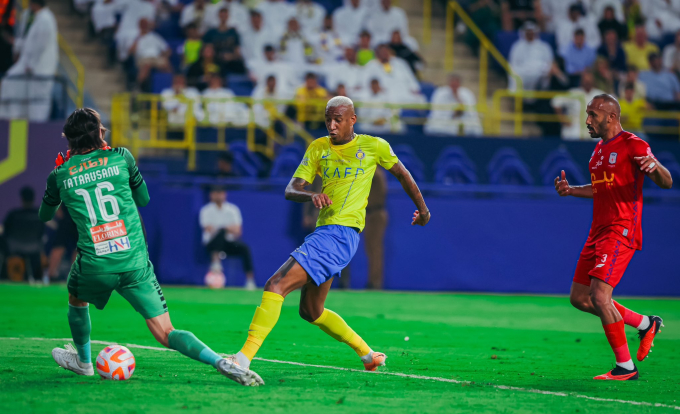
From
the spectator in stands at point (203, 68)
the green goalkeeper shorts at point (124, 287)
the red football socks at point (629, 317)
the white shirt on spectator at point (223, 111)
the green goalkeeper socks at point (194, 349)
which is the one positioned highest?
the spectator in stands at point (203, 68)

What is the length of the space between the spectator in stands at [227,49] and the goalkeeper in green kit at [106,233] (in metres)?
13.3

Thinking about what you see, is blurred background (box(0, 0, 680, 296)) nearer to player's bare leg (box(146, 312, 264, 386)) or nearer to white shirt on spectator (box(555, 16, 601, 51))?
white shirt on spectator (box(555, 16, 601, 51))

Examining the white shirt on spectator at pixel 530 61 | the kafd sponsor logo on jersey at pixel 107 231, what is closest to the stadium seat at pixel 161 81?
the white shirt on spectator at pixel 530 61

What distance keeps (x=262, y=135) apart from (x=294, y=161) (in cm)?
175

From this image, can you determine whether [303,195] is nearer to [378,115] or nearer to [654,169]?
[654,169]

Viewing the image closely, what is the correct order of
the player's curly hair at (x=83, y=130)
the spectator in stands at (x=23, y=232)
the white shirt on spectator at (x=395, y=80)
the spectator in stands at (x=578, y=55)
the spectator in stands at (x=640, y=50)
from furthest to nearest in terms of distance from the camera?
the spectator in stands at (x=640, y=50) → the spectator in stands at (x=578, y=55) → the white shirt on spectator at (x=395, y=80) → the spectator in stands at (x=23, y=232) → the player's curly hair at (x=83, y=130)

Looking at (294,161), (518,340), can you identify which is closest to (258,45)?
(294,161)

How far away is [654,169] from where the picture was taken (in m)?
7.20

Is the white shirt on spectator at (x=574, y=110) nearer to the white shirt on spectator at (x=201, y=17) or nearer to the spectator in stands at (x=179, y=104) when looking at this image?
the spectator in stands at (x=179, y=104)

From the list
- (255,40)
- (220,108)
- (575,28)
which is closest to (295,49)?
(255,40)

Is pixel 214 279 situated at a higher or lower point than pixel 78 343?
lower

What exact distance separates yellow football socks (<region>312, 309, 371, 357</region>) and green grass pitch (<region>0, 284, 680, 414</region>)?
Result: 0.84 ft

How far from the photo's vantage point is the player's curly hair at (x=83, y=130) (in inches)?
248

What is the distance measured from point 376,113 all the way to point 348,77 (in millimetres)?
1264
